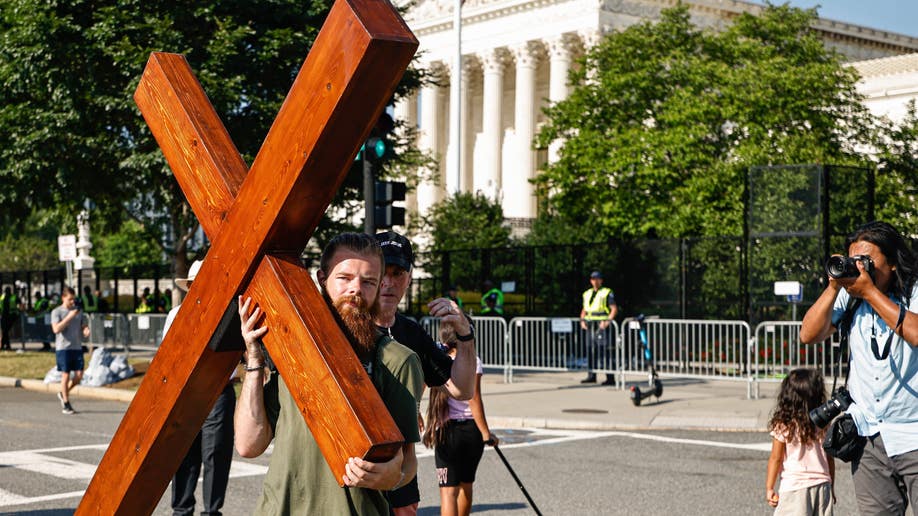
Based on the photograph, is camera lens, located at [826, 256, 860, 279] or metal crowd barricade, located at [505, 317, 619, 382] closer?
camera lens, located at [826, 256, 860, 279]

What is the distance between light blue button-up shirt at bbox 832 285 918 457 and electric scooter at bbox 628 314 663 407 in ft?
36.4

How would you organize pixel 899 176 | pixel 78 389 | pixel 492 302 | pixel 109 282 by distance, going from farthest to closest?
1. pixel 109 282
2. pixel 899 176
3. pixel 492 302
4. pixel 78 389

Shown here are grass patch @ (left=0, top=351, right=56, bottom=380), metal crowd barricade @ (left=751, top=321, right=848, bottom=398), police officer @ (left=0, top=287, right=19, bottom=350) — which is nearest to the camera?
metal crowd barricade @ (left=751, top=321, right=848, bottom=398)

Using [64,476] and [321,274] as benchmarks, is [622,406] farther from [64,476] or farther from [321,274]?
[321,274]

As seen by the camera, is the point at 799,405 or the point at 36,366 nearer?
the point at 799,405

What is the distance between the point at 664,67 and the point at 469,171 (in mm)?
43603

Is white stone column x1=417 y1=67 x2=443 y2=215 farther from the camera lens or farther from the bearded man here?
the bearded man

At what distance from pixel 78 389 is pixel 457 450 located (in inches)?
580

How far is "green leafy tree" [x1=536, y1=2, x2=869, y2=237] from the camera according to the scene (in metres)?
34.1

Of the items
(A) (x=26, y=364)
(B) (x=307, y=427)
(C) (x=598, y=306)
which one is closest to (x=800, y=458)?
(B) (x=307, y=427)

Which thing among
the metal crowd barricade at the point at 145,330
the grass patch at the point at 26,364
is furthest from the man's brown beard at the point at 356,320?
the metal crowd barricade at the point at 145,330

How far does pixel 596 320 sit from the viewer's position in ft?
64.2

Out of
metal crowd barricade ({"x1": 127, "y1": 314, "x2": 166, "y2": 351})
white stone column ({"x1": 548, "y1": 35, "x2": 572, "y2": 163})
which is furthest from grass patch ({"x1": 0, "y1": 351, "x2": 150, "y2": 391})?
white stone column ({"x1": 548, "y1": 35, "x2": 572, "y2": 163})

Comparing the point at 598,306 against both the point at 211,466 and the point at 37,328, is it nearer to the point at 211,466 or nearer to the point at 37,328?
the point at 211,466
